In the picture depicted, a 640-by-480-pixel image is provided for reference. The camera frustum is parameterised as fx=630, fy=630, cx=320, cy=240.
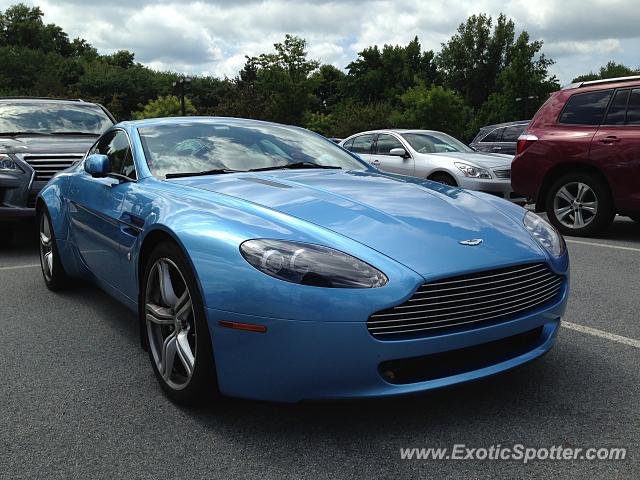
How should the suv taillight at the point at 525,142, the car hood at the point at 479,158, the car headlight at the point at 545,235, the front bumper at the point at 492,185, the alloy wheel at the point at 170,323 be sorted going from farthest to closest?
the car hood at the point at 479,158 < the front bumper at the point at 492,185 < the suv taillight at the point at 525,142 < the car headlight at the point at 545,235 < the alloy wheel at the point at 170,323

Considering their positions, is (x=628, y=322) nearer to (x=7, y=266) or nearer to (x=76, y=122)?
(x=7, y=266)

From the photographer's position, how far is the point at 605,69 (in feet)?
279

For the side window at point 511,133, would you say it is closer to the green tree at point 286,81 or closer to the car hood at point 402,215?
the car hood at point 402,215

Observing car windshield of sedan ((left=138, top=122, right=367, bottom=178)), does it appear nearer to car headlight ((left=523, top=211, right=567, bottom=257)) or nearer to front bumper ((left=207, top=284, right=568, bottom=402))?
car headlight ((left=523, top=211, right=567, bottom=257))

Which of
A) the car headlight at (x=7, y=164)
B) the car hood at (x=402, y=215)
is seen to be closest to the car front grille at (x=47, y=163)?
the car headlight at (x=7, y=164)

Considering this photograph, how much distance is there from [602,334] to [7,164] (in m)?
6.07

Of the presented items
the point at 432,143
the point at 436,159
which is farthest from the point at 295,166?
the point at 432,143

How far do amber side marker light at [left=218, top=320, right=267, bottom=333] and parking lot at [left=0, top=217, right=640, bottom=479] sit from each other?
0.40 metres

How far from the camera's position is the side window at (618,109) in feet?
22.9

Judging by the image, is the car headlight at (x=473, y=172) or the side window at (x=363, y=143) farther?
the side window at (x=363, y=143)

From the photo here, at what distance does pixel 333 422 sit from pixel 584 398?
112cm

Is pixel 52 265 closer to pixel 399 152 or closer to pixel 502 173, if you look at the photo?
pixel 399 152

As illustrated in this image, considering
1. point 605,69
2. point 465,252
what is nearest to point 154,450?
point 465,252

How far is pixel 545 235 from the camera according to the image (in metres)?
3.03
